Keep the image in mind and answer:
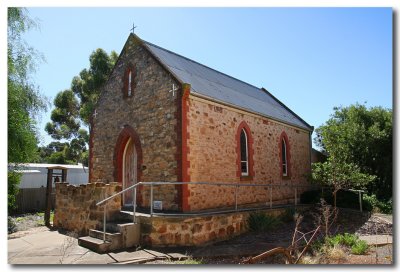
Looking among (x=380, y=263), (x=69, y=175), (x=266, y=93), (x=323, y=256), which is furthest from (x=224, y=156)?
(x=69, y=175)

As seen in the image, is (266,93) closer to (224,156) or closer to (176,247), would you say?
(224,156)

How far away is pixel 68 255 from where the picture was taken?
7.96m

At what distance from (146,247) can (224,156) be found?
4.70 meters

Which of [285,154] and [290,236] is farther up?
Result: [285,154]

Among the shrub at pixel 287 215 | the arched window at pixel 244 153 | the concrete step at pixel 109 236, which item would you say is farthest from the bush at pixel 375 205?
the concrete step at pixel 109 236

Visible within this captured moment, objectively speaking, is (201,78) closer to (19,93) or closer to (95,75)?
(19,93)

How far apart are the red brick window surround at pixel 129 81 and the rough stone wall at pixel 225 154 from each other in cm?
319

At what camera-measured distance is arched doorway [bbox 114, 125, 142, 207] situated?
12750 millimetres

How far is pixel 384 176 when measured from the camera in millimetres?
15578

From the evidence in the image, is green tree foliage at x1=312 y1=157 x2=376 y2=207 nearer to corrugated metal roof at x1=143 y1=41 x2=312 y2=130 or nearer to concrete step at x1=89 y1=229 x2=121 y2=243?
corrugated metal roof at x1=143 y1=41 x2=312 y2=130

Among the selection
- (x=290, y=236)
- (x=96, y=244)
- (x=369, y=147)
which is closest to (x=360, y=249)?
(x=290, y=236)

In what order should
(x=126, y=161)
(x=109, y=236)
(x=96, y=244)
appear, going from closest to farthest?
1. (x=96, y=244)
2. (x=109, y=236)
3. (x=126, y=161)

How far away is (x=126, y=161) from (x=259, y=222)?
5761 millimetres

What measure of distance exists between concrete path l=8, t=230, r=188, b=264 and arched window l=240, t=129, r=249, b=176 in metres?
6.00
